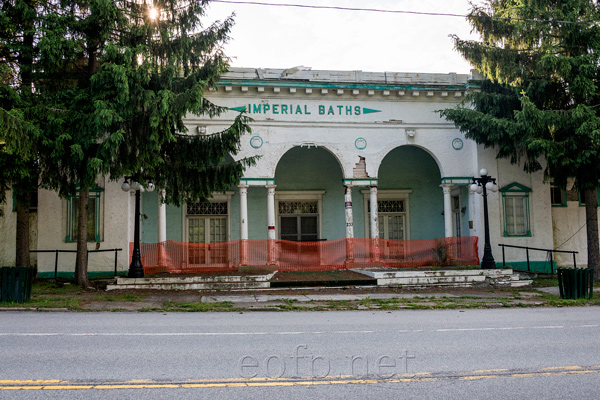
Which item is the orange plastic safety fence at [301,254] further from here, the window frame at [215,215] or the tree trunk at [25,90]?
the tree trunk at [25,90]

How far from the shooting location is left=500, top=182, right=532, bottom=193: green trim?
20931mm

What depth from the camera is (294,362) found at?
21.2ft

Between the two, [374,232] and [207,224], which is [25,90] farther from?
[374,232]

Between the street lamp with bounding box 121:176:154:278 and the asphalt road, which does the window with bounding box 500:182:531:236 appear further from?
the street lamp with bounding box 121:176:154:278

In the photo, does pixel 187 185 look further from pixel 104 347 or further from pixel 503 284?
pixel 503 284

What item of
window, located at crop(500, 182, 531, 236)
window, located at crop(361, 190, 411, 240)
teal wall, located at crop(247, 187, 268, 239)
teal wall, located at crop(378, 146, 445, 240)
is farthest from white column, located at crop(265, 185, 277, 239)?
window, located at crop(500, 182, 531, 236)

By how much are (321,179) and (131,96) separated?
10.9 m

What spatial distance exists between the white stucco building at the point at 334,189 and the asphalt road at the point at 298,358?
928cm

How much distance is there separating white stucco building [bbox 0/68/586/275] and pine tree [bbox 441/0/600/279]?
207 centimetres

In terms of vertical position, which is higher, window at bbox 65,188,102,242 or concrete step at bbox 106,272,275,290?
window at bbox 65,188,102,242

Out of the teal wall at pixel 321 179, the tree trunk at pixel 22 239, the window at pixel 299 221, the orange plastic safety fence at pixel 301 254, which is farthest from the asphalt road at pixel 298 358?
the window at pixel 299 221

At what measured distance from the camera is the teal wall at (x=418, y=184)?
23672mm

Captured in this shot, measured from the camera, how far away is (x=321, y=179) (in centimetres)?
2331

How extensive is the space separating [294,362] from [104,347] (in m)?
2.78
